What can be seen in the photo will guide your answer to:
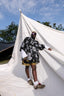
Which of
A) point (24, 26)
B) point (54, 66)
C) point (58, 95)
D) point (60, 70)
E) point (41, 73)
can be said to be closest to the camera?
point (58, 95)

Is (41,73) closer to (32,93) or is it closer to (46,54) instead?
(46,54)

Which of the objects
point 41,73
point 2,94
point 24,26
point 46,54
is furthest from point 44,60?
point 24,26

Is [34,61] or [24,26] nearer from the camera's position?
[34,61]

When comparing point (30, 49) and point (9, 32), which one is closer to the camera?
point (30, 49)

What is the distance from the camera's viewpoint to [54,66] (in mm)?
1741

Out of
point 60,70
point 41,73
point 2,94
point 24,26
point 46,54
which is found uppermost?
point 24,26

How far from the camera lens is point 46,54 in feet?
6.81

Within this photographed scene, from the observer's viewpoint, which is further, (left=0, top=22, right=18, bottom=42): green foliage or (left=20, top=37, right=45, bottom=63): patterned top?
(left=0, top=22, right=18, bottom=42): green foliage

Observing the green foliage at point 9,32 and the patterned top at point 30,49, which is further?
the green foliage at point 9,32

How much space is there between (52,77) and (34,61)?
44 centimetres

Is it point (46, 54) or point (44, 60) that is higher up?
point (46, 54)

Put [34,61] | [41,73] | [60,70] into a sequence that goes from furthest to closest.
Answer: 1. [41,73]
2. [34,61]
3. [60,70]

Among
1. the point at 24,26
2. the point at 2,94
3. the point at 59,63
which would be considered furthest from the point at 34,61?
the point at 24,26

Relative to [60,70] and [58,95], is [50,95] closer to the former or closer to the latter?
[58,95]
